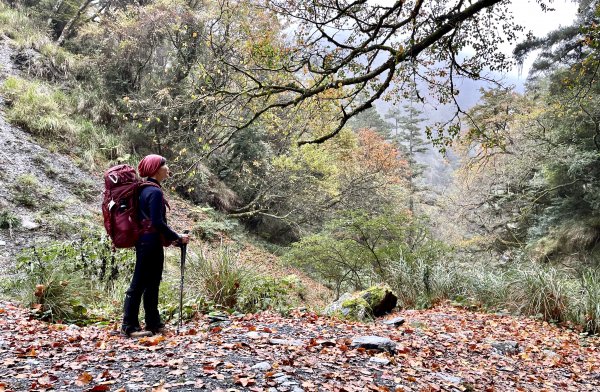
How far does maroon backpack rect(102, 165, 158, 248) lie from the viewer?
12.2 feet

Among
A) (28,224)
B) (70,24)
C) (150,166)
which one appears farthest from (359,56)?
(70,24)

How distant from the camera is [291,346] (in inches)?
143

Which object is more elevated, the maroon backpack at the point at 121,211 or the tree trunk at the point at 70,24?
the tree trunk at the point at 70,24

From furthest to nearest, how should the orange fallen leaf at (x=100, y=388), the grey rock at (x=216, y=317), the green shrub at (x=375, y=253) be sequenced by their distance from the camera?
the green shrub at (x=375, y=253), the grey rock at (x=216, y=317), the orange fallen leaf at (x=100, y=388)

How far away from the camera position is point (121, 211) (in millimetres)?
3736

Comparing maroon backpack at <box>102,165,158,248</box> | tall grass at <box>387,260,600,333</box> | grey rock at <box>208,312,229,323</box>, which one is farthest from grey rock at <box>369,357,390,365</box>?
tall grass at <box>387,260,600,333</box>

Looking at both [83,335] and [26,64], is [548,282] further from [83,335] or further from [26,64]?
[26,64]

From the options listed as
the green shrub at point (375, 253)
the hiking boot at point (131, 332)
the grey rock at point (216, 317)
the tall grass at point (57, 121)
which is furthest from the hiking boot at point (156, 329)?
the tall grass at point (57, 121)

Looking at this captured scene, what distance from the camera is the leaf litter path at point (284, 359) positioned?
2.68 meters

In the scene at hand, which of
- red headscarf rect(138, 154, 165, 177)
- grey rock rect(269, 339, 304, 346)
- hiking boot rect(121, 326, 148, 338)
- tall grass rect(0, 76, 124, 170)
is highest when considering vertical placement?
tall grass rect(0, 76, 124, 170)

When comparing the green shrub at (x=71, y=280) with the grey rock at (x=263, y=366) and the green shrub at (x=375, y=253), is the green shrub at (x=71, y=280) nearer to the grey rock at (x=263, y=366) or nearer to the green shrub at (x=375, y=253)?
the grey rock at (x=263, y=366)

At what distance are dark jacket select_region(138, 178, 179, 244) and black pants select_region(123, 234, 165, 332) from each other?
6cm

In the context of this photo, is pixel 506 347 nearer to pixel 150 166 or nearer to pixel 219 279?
pixel 219 279

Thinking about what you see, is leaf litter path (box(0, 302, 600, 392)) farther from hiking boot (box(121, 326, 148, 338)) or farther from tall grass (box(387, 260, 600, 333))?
tall grass (box(387, 260, 600, 333))
